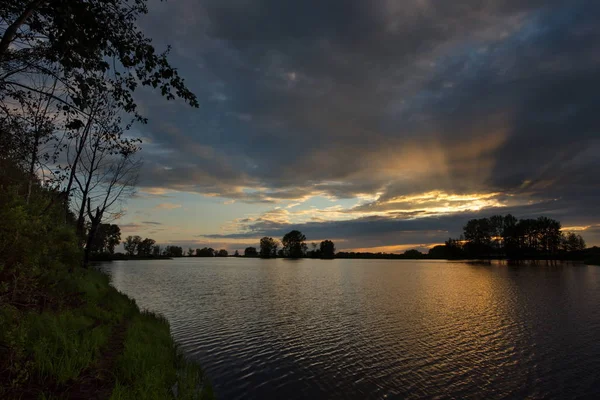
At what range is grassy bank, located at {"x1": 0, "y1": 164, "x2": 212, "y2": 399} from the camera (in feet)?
29.0

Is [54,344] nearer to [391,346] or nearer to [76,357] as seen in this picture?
[76,357]

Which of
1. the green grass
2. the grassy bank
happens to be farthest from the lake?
the grassy bank

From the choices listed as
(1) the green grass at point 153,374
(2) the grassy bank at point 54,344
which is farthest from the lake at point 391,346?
(2) the grassy bank at point 54,344

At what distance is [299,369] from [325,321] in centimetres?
1177

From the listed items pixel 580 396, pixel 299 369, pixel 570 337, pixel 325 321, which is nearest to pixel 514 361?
pixel 580 396

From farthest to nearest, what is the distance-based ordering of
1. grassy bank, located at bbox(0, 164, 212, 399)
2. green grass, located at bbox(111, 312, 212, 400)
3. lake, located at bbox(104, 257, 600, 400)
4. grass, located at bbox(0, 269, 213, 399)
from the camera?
1. lake, located at bbox(104, 257, 600, 400)
2. green grass, located at bbox(111, 312, 212, 400)
3. grassy bank, located at bbox(0, 164, 212, 399)
4. grass, located at bbox(0, 269, 213, 399)

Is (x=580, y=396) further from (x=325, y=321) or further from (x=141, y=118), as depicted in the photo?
(x=141, y=118)

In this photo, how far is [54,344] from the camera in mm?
11172

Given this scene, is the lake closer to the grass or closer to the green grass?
the green grass

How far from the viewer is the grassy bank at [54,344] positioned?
8.84 m

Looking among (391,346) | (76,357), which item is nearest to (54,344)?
(76,357)

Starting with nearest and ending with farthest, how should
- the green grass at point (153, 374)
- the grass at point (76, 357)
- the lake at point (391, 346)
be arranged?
the grass at point (76, 357) < the green grass at point (153, 374) < the lake at point (391, 346)

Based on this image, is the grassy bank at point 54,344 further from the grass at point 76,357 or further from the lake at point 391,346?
the lake at point 391,346

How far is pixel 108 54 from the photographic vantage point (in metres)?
9.27
